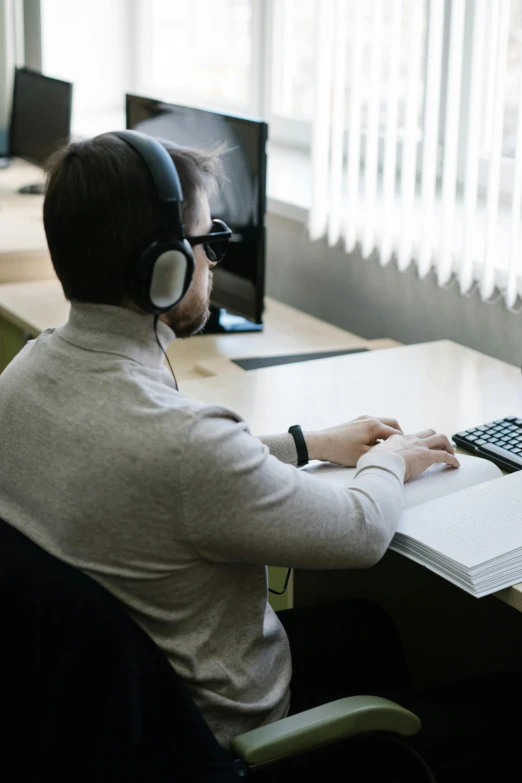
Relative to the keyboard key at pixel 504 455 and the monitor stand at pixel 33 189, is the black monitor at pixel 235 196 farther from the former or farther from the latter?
the monitor stand at pixel 33 189

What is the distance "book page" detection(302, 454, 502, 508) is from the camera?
127 centimetres

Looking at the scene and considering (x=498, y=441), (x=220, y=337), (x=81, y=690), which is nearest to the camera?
(x=81, y=690)

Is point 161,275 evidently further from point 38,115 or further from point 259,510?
point 38,115

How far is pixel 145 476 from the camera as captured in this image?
901mm


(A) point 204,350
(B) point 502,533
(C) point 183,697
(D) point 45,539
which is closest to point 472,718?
(B) point 502,533

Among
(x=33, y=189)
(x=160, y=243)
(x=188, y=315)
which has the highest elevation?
(x=160, y=243)

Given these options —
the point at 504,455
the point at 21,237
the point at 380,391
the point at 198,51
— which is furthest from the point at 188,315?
the point at 198,51

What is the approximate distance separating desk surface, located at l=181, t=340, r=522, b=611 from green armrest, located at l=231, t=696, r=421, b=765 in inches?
22.1

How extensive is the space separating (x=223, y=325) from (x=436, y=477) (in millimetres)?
1021

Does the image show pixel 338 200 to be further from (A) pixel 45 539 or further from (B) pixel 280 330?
(A) pixel 45 539

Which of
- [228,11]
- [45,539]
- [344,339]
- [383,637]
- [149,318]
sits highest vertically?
[228,11]

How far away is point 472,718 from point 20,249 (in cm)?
191

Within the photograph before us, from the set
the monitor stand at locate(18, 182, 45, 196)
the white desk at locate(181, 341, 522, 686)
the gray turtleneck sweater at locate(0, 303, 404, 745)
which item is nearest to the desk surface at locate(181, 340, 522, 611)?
the white desk at locate(181, 341, 522, 686)

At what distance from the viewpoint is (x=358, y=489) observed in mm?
1121
